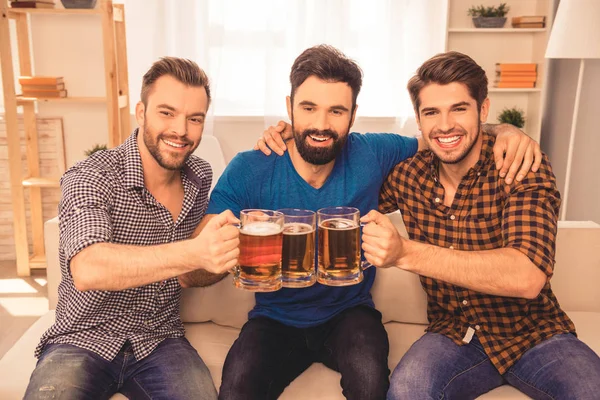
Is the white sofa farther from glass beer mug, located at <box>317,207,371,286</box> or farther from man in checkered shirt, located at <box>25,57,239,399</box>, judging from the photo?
glass beer mug, located at <box>317,207,371,286</box>

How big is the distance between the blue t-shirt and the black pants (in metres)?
0.04

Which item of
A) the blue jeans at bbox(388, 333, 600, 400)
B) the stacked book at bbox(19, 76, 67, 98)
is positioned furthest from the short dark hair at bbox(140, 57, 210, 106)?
the stacked book at bbox(19, 76, 67, 98)

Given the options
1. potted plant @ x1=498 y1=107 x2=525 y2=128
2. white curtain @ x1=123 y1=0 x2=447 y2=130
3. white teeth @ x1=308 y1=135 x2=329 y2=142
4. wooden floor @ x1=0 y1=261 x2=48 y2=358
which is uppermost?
white curtain @ x1=123 y1=0 x2=447 y2=130

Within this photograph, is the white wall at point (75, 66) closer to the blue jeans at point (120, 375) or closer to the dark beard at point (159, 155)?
the dark beard at point (159, 155)

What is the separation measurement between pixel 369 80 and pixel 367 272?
3083mm

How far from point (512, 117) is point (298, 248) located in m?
3.74

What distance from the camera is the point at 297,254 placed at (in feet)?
4.85

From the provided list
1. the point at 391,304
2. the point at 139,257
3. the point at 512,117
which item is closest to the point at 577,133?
the point at 512,117

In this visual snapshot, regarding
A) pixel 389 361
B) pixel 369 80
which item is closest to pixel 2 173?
pixel 369 80

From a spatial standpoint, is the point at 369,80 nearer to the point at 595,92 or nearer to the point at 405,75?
the point at 405,75

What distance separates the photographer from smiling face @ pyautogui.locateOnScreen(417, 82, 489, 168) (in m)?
1.84

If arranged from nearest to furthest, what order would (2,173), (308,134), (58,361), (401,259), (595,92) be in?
(401,259)
(58,361)
(308,134)
(595,92)
(2,173)

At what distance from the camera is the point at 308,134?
1878 millimetres

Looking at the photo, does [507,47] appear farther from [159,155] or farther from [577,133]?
[159,155]
